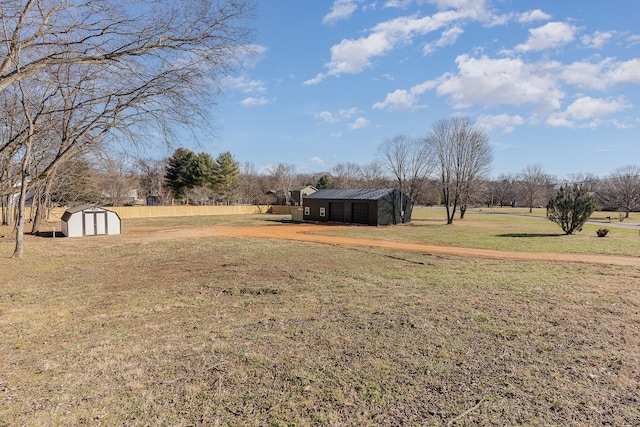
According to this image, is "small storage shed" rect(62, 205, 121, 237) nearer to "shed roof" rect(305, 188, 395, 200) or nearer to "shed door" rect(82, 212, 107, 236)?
"shed door" rect(82, 212, 107, 236)

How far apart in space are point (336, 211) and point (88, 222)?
788 inches

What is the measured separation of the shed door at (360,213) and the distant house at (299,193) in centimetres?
2858

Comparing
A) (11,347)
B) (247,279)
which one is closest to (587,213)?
(247,279)

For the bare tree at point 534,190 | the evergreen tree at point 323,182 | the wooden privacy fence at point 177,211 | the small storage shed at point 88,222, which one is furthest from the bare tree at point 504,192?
the small storage shed at point 88,222

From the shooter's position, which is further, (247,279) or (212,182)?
(212,182)

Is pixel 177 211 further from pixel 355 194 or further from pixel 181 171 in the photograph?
pixel 355 194

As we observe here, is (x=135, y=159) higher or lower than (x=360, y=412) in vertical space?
higher

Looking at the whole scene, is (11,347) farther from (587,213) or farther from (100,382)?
(587,213)

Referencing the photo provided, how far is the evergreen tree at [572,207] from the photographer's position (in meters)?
19.5

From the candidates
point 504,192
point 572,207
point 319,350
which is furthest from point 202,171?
point 504,192

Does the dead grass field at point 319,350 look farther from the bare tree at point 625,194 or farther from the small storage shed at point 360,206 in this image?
the bare tree at point 625,194

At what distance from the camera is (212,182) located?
55000 mm

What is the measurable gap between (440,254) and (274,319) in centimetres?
969

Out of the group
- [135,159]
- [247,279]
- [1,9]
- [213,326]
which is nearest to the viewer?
[213,326]
